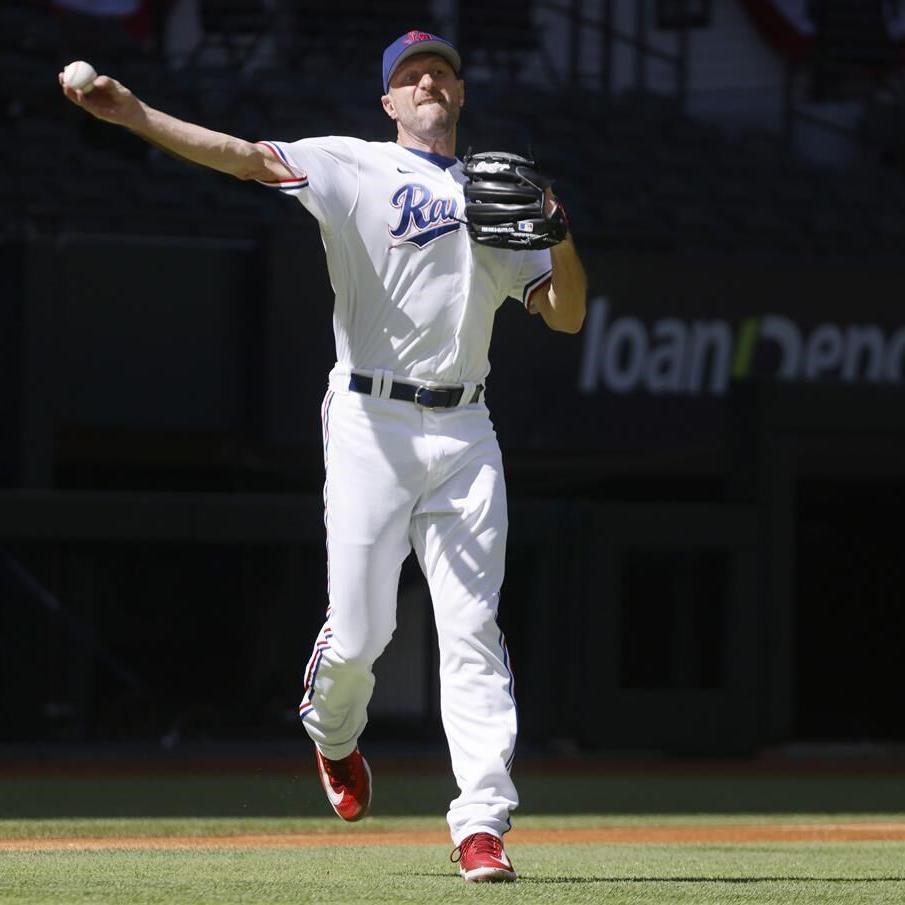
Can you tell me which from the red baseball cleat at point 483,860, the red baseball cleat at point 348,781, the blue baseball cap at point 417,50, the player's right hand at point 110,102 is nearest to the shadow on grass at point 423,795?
the red baseball cleat at point 348,781

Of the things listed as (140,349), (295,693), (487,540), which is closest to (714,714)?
(295,693)

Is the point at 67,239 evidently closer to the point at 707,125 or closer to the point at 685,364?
the point at 685,364

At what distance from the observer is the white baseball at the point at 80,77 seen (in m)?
4.50

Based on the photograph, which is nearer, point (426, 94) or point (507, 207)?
point (507, 207)

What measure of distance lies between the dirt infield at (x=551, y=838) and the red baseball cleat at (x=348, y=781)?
626mm

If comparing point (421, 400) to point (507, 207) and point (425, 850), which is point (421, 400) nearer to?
point (507, 207)

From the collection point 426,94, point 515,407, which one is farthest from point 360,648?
point 515,407

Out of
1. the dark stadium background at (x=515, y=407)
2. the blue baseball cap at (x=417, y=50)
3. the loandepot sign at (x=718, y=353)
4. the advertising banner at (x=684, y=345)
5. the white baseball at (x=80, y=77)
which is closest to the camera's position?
the white baseball at (x=80, y=77)

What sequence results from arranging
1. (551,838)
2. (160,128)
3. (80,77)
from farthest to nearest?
(551,838)
(160,128)
(80,77)

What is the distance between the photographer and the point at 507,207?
485cm

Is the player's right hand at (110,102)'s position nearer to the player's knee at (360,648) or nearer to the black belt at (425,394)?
the black belt at (425,394)

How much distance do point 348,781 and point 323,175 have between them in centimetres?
159

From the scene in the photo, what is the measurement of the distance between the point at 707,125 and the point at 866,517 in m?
4.46

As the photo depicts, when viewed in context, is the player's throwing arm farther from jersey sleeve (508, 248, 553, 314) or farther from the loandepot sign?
the loandepot sign
